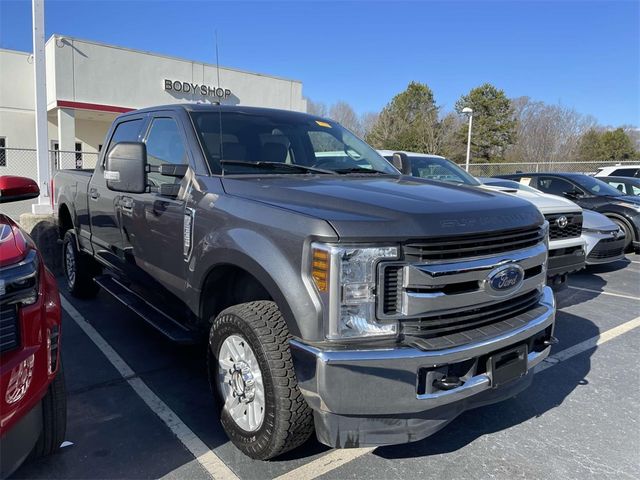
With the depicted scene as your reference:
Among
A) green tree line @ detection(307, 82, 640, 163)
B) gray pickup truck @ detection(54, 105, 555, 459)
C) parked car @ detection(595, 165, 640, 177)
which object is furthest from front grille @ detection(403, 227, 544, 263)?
green tree line @ detection(307, 82, 640, 163)

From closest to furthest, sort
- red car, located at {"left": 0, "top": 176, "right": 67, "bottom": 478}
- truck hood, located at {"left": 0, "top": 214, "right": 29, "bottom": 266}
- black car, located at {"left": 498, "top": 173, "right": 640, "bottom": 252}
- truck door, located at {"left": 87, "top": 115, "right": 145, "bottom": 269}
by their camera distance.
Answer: red car, located at {"left": 0, "top": 176, "right": 67, "bottom": 478}, truck hood, located at {"left": 0, "top": 214, "right": 29, "bottom": 266}, truck door, located at {"left": 87, "top": 115, "right": 145, "bottom": 269}, black car, located at {"left": 498, "top": 173, "right": 640, "bottom": 252}

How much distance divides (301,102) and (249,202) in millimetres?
22925

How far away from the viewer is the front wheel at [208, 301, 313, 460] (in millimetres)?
2354

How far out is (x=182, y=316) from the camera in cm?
343

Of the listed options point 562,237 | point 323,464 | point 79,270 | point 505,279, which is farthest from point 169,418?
point 562,237

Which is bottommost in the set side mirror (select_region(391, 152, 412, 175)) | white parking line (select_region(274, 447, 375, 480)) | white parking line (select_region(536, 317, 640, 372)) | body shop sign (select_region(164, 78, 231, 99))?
white parking line (select_region(274, 447, 375, 480))

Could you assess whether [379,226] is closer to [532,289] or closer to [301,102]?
[532,289]

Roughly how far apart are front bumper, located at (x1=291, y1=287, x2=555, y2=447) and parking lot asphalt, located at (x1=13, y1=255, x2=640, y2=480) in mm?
501

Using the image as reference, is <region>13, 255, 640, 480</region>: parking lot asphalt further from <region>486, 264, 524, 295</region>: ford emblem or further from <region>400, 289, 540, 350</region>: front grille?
<region>486, 264, 524, 295</region>: ford emblem

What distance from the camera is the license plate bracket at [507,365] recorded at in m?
2.41

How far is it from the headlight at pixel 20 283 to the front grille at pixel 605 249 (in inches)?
288

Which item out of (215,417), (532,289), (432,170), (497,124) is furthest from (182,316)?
(497,124)

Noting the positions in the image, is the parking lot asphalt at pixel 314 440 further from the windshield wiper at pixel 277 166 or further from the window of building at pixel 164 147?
the windshield wiper at pixel 277 166

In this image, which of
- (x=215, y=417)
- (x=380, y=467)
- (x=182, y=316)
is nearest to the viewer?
(x=380, y=467)
